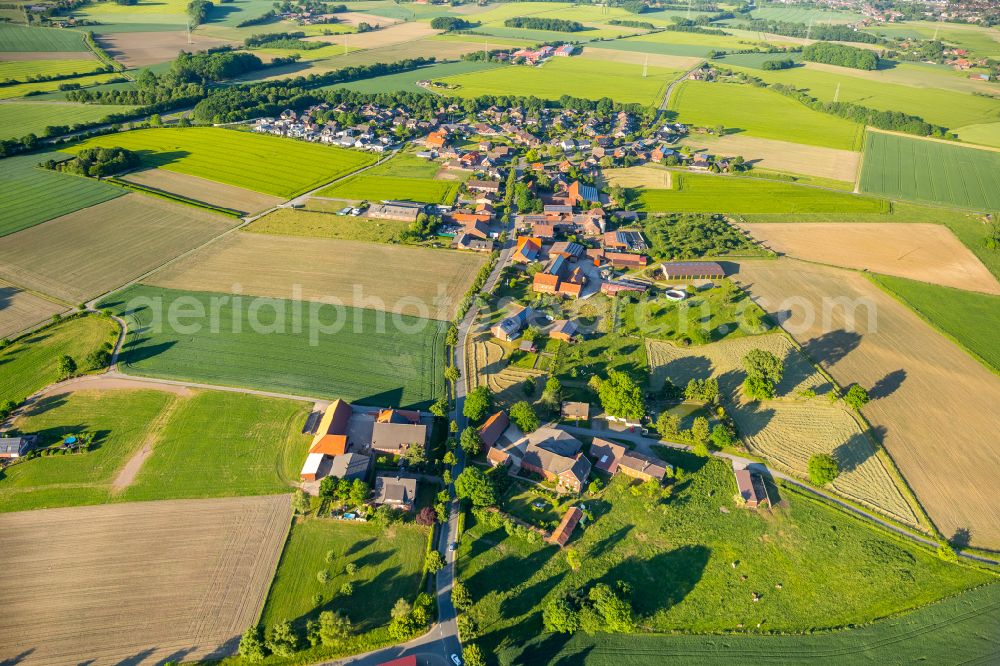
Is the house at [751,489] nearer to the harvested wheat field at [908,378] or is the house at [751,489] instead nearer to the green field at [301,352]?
the harvested wheat field at [908,378]

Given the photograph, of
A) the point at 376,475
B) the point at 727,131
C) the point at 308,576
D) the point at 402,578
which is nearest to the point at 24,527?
the point at 308,576

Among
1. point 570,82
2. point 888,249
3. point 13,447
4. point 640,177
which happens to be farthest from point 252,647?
point 570,82

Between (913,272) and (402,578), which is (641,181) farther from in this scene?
(402,578)

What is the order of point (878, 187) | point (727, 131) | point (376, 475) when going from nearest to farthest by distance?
point (376, 475) → point (878, 187) → point (727, 131)

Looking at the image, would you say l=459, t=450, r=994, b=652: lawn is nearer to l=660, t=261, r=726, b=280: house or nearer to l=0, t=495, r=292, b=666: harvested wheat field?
l=0, t=495, r=292, b=666: harvested wheat field

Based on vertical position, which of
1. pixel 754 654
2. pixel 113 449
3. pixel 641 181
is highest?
pixel 641 181

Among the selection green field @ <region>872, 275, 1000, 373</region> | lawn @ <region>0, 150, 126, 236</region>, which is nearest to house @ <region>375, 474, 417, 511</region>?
green field @ <region>872, 275, 1000, 373</region>

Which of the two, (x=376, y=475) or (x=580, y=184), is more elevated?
(x=580, y=184)
